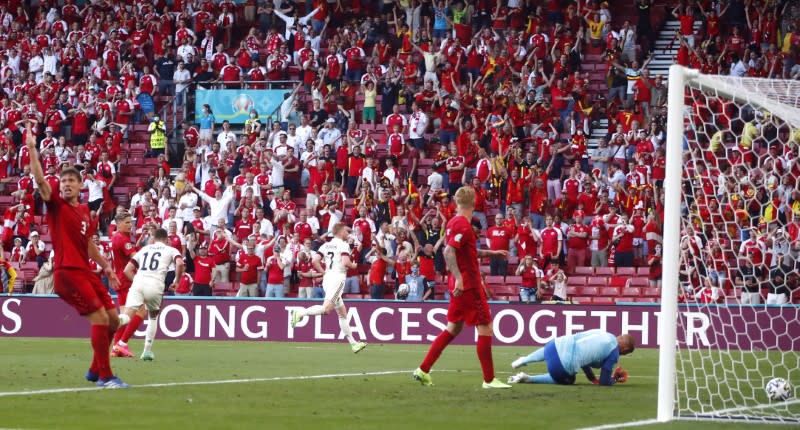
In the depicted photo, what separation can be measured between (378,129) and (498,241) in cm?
648

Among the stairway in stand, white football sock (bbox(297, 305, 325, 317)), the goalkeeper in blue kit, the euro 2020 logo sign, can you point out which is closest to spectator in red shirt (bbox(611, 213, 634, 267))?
the stairway in stand

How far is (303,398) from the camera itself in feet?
39.3

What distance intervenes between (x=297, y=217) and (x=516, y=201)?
17.8 feet

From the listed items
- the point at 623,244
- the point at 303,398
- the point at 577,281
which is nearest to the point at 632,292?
the point at 623,244

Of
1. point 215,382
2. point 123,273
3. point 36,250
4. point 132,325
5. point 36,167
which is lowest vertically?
point 215,382

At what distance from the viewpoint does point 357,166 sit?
3041 centimetres

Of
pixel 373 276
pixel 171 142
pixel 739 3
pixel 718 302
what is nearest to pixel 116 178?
pixel 171 142

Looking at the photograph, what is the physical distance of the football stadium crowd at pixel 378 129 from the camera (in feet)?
90.7

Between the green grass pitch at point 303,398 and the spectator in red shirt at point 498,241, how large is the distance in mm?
8411

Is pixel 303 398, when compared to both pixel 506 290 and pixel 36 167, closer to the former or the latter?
pixel 36 167

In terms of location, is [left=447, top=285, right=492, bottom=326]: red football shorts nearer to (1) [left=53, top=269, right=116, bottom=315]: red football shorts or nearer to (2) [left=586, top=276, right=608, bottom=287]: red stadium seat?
(1) [left=53, top=269, right=116, bottom=315]: red football shorts

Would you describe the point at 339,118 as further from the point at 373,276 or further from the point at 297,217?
the point at 373,276

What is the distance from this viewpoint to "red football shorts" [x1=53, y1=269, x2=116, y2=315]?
1195 centimetres

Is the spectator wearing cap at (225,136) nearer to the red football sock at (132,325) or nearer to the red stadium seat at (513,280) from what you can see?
the red stadium seat at (513,280)
